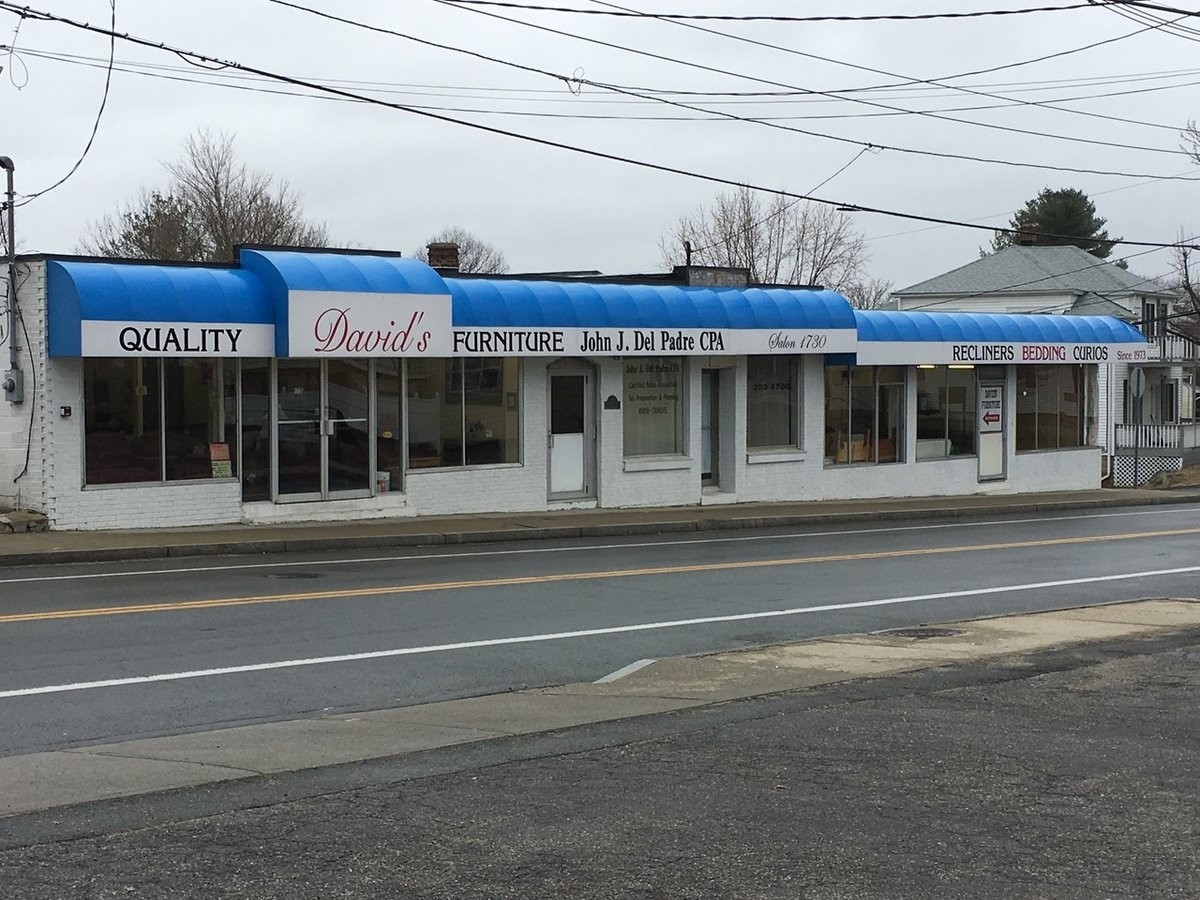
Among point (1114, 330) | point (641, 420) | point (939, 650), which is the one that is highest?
point (1114, 330)

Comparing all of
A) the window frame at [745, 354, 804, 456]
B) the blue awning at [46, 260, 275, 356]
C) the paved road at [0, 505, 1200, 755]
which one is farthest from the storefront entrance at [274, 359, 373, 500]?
the window frame at [745, 354, 804, 456]

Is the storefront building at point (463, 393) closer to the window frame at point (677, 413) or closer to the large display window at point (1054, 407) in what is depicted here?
the window frame at point (677, 413)

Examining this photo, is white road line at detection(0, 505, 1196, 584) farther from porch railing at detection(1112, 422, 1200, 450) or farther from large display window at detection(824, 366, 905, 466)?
porch railing at detection(1112, 422, 1200, 450)

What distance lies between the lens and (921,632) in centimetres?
1293

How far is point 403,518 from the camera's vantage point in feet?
75.7

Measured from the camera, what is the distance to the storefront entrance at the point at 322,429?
21.7 meters

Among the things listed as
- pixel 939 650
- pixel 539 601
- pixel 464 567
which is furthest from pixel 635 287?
pixel 939 650

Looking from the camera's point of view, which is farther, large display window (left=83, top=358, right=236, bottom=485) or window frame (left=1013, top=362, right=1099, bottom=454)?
window frame (left=1013, top=362, right=1099, bottom=454)

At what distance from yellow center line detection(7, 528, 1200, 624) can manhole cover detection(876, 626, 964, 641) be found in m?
4.45

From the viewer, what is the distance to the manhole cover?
501 inches

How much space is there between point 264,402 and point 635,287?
7.49 metres

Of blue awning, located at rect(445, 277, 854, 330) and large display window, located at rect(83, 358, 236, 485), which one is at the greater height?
blue awning, located at rect(445, 277, 854, 330)

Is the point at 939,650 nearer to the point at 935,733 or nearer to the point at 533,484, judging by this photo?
the point at 935,733

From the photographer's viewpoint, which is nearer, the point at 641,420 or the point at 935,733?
the point at 935,733
